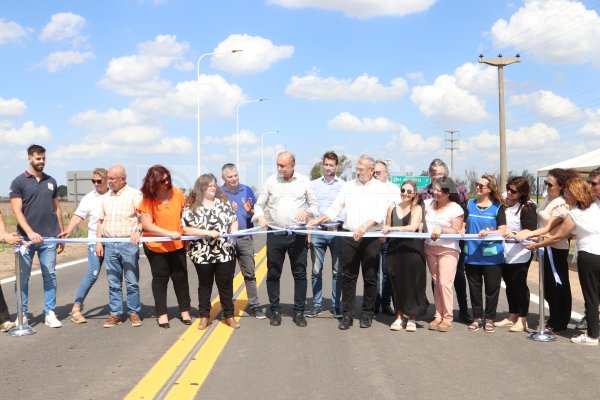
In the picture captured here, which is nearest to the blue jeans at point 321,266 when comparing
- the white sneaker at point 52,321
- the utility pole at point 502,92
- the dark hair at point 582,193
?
the dark hair at point 582,193

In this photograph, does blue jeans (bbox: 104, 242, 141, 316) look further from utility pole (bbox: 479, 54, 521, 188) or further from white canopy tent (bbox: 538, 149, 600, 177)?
utility pole (bbox: 479, 54, 521, 188)

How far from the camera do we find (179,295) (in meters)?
7.05

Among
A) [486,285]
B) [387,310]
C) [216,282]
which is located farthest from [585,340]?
[216,282]

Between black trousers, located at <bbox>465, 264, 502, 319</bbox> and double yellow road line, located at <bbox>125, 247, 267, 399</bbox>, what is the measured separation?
282cm

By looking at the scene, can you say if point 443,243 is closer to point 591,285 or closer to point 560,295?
point 560,295

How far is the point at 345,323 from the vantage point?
264 inches

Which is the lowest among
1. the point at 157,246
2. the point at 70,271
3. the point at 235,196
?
the point at 70,271

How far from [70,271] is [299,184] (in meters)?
7.44

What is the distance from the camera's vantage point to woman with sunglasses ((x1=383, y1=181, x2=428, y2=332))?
666 centimetres

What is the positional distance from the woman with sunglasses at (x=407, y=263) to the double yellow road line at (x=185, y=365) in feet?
6.45

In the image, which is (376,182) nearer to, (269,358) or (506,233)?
(506,233)

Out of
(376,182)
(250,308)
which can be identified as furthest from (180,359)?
(376,182)

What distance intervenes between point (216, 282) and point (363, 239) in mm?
1773

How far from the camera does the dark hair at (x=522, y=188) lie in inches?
263
